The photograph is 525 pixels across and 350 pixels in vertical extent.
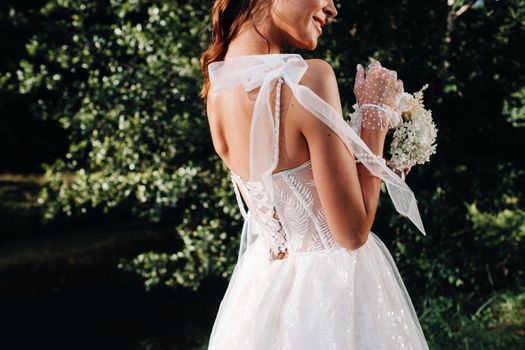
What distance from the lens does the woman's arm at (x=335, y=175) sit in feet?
5.08

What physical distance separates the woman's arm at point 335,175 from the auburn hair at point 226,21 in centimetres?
27

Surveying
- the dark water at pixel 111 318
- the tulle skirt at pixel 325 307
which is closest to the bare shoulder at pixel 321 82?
the tulle skirt at pixel 325 307

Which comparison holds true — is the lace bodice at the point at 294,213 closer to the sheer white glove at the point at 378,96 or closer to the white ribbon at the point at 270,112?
the white ribbon at the point at 270,112

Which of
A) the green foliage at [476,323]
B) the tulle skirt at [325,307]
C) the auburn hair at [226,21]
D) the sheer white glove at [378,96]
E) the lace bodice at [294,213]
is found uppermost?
the auburn hair at [226,21]

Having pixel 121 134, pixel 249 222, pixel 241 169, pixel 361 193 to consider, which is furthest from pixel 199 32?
pixel 361 193

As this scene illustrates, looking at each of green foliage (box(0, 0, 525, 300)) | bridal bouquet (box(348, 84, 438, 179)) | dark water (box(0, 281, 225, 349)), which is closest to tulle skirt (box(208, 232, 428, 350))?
bridal bouquet (box(348, 84, 438, 179))

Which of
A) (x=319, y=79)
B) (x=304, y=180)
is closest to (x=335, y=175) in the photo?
(x=304, y=180)

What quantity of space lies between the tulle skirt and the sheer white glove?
1.20ft

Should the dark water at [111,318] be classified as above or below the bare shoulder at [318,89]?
below

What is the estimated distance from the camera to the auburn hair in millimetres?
1754

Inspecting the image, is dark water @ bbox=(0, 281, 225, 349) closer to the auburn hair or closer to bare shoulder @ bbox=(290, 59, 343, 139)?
the auburn hair

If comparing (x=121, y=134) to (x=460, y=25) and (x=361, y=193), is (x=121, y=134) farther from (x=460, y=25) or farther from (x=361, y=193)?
(x=361, y=193)

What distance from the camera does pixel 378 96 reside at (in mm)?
1704

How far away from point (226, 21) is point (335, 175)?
60 centimetres
